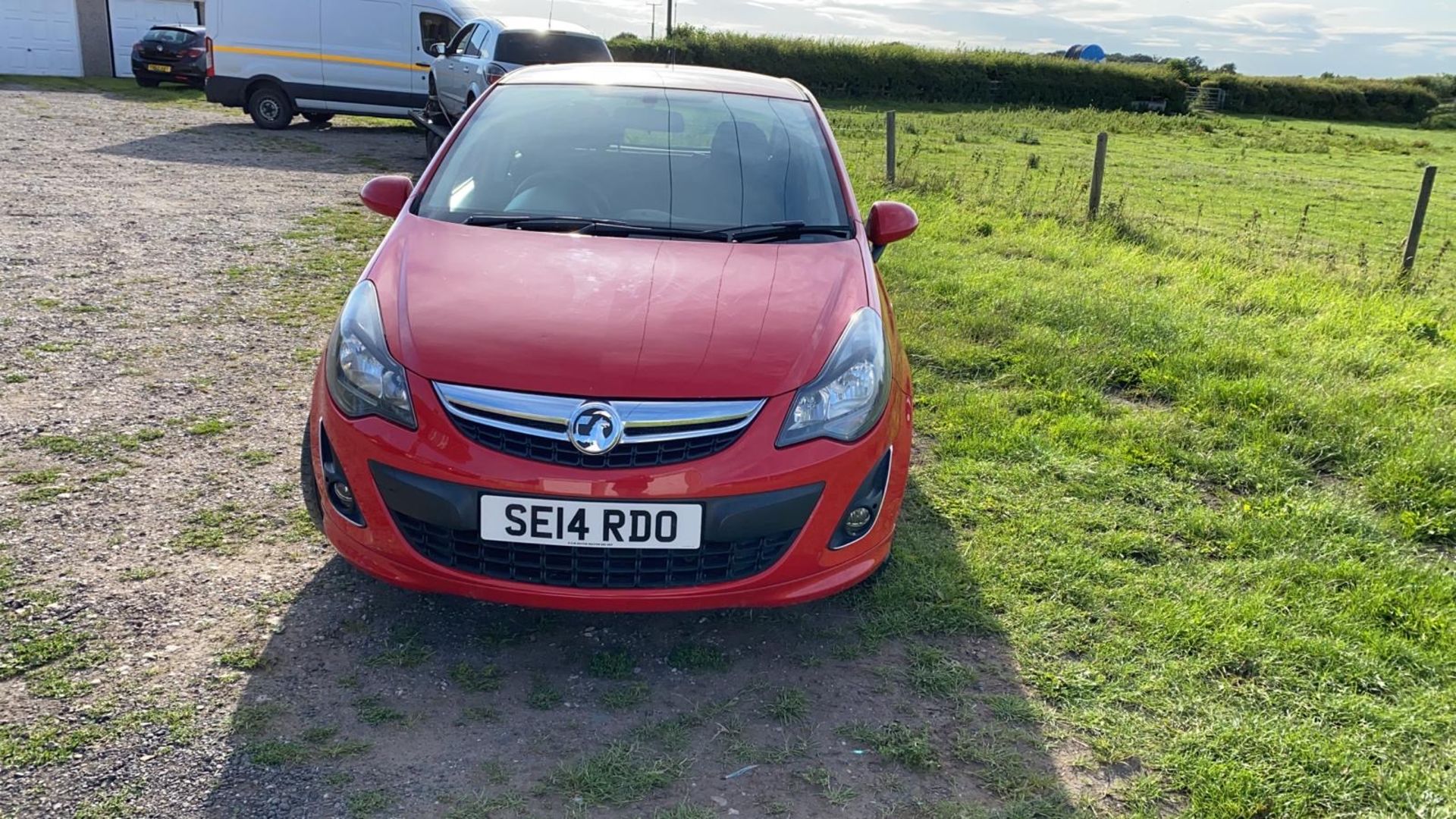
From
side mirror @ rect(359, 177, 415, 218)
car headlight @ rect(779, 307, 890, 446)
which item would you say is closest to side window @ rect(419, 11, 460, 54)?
side mirror @ rect(359, 177, 415, 218)

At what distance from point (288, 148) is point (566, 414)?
12755 millimetres

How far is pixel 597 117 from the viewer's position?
388 cm

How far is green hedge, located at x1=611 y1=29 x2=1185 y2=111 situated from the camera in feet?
120

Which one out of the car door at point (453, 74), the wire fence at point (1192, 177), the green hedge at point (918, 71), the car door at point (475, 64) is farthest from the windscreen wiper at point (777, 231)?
the green hedge at point (918, 71)

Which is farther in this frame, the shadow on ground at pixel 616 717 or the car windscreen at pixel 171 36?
the car windscreen at pixel 171 36

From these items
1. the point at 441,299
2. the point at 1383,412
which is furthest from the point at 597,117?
the point at 1383,412

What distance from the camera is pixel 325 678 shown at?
263 centimetres

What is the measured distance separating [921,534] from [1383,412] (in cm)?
269

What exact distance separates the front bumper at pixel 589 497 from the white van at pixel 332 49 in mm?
13145

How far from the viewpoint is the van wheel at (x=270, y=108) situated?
583 inches

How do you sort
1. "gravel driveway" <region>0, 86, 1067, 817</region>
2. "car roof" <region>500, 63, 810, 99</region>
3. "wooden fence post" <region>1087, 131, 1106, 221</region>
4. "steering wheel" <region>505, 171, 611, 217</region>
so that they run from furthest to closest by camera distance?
"wooden fence post" <region>1087, 131, 1106, 221</region>, "car roof" <region>500, 63, 810, 99</region>, "steering wheel" <region>505, 171, 611, 217</region>, "gravel driveway" <region>0, 86, 1067, 817</region>

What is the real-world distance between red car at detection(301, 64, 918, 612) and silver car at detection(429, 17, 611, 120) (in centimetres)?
898

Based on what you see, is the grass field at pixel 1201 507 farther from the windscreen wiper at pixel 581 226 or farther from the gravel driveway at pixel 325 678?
the windscreen wiper at pixel 581 226

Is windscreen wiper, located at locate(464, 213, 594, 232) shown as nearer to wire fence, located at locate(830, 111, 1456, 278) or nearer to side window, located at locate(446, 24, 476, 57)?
wire fence, located at locate(830, 111, 1456, 278)
